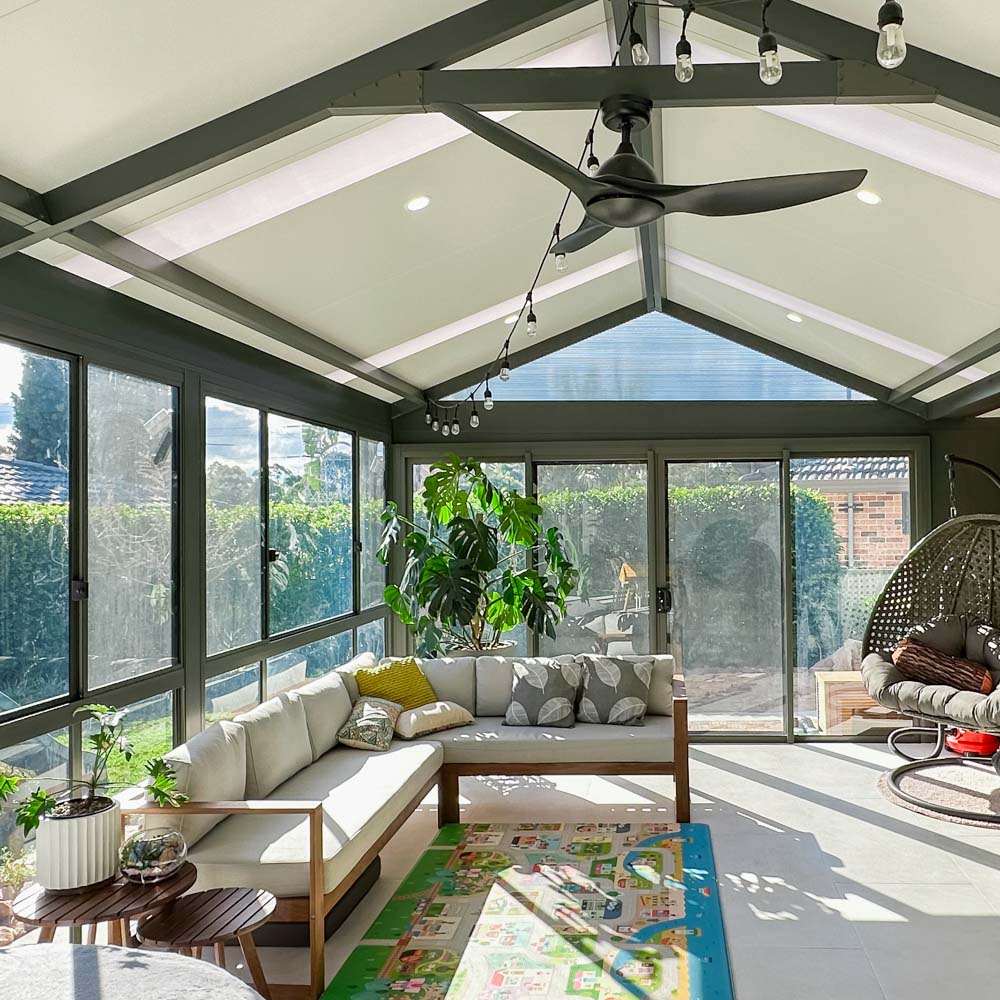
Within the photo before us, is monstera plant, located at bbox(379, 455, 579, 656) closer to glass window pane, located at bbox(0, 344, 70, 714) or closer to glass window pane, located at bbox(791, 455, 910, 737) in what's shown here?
glass window pane, located at bbox(791, 455, 910, 737)

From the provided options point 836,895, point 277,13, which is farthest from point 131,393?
point 836,895

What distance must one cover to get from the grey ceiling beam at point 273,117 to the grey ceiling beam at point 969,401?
13.4 feet

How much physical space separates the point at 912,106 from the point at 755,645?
484 cm

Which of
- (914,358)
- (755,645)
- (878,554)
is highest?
(914,358)

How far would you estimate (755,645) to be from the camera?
7.37 meters

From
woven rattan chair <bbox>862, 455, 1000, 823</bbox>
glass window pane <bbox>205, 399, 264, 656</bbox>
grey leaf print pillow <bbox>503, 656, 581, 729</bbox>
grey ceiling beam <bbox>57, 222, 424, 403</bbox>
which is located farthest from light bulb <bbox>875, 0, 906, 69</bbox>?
woven rattan chair <bbox>862, 455, 1000, 823</bbox>

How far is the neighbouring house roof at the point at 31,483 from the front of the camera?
10.8 feet

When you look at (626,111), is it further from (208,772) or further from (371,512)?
(371,512)

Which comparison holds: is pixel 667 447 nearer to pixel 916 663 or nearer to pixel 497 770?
pixel 916 663

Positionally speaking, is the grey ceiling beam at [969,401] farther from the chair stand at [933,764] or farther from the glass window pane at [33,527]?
the glass window pane at [33,527]

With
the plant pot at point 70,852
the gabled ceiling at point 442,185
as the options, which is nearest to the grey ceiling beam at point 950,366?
the gabled ceiling at point 442,185

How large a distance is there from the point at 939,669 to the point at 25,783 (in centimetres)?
514

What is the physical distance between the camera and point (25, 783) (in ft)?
11.0

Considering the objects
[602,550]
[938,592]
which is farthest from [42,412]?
[938,592]
